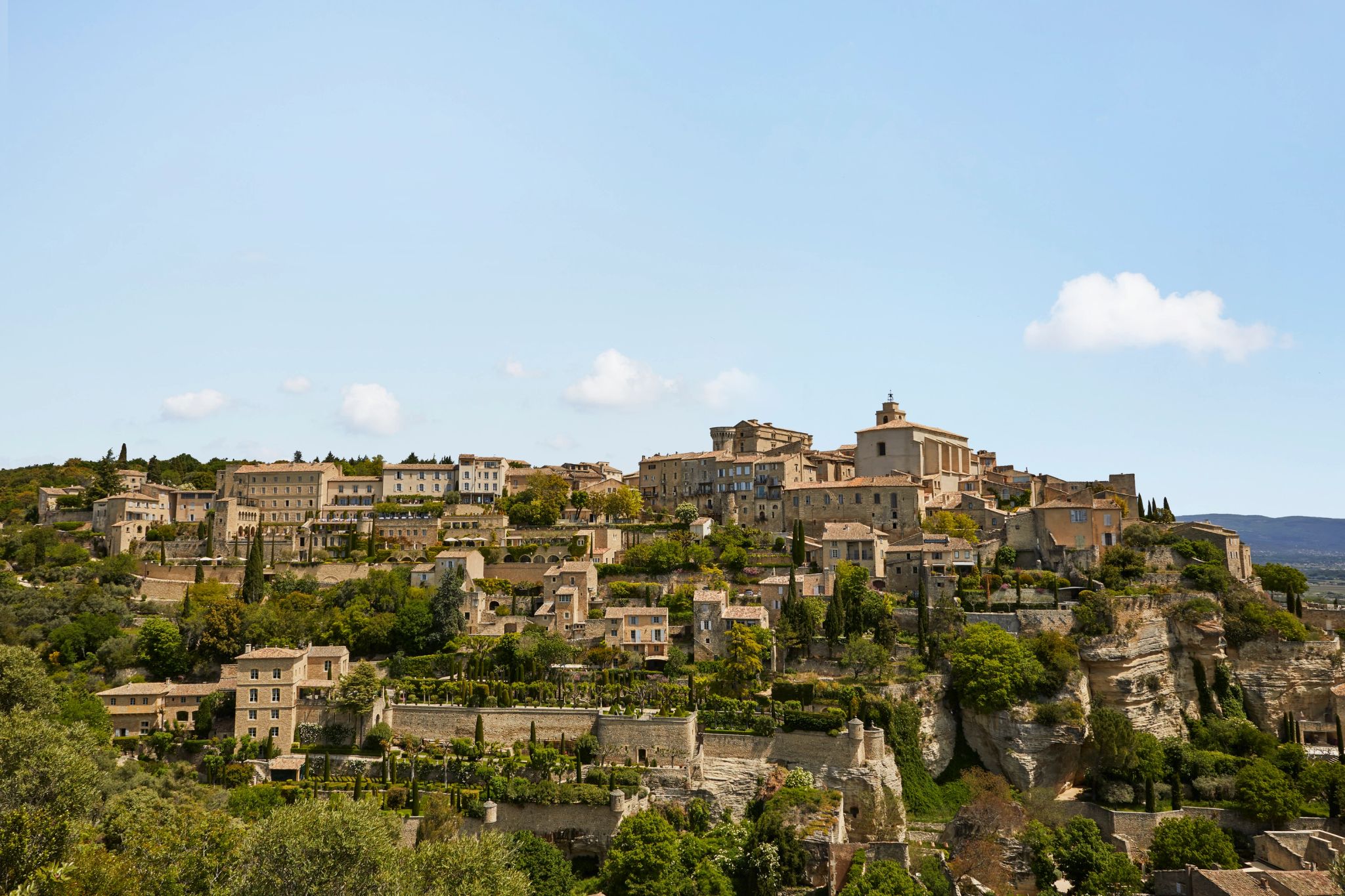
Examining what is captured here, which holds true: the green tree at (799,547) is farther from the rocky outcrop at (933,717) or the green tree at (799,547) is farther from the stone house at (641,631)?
the rocky outcrop at (933,717)

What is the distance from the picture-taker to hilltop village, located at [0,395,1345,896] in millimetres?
35031

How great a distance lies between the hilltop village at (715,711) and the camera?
3503cm

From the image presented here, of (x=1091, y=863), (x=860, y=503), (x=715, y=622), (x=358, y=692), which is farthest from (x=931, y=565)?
(x=358, y=692)

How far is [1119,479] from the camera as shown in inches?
2381

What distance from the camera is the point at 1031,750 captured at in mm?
42688

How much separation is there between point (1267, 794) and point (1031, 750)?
27.5 ft

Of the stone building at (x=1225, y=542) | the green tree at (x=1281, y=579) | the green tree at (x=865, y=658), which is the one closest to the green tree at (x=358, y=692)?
the green tree at (x=865, y=658)

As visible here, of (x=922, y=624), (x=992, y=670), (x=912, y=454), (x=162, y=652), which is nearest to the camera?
(x=992, y=670)

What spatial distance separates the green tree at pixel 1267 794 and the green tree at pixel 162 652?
153 feet

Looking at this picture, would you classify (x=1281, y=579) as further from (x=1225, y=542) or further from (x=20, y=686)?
(x=20, y=686)

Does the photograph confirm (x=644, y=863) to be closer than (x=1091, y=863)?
Yes

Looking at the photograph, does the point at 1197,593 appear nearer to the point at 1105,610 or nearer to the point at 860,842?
the point at 1105,610

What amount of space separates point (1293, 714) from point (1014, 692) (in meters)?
13.1

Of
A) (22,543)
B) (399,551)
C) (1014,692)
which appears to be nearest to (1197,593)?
(1014,692)
